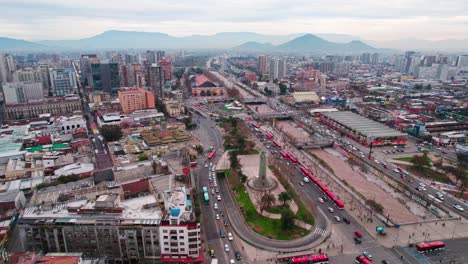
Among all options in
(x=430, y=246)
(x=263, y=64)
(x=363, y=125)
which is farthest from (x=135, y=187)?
(x=263, y=64)

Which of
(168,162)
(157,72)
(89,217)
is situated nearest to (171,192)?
(89,217)

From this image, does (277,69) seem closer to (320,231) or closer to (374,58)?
(320,231)

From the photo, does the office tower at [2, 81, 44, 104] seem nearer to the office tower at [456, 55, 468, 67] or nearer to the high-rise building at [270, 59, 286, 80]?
the high-rise building at [270, 59, 286, 80]

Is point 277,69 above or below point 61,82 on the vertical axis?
above

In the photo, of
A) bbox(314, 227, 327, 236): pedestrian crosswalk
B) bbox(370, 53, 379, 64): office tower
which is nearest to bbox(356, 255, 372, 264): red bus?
bbox(314, 227, 327, 236): pedestrian crosswalk

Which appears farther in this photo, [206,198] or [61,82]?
[61,82]
